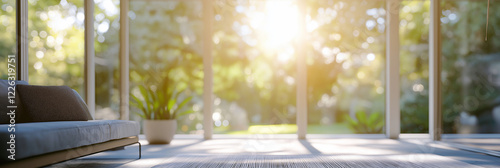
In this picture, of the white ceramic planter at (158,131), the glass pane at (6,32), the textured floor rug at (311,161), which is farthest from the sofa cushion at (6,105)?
the white ceramic planter at (158,131)

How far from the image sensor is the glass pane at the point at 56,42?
3.69 meters

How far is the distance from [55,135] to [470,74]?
162 inches

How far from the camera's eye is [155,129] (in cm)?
432

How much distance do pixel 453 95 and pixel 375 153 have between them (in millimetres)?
1641

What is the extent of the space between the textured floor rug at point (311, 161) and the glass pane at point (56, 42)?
182cm

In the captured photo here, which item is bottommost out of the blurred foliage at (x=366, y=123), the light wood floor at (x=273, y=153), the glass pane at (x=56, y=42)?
the light wood floor at (x=273, y=153)

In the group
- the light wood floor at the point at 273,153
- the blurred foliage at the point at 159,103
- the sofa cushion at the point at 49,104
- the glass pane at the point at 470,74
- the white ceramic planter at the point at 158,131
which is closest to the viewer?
the sofa cushion at the point at 49,104

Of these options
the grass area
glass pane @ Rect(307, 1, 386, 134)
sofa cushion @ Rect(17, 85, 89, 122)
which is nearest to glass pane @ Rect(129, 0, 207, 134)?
the grass area

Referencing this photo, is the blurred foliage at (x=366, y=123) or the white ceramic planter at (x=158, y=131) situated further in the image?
the blurred foliage at (x=366, y=123)

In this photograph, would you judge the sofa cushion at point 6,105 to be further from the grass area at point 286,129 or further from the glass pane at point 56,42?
the grass area at point 286,129

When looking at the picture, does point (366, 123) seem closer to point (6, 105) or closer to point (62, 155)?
point (62, 155)

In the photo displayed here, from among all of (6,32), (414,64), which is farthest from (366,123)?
(6,32)

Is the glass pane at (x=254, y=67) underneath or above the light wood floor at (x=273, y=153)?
above

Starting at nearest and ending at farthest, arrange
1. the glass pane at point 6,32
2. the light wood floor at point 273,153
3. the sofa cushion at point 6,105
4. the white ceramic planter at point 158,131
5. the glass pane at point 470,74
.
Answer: the sofa cushion at point 6,105, the light wood floor at point 273,153, the glass pane at point 6,32, the glass pane at point 470,74, the white ceramic planter at point 158,131
